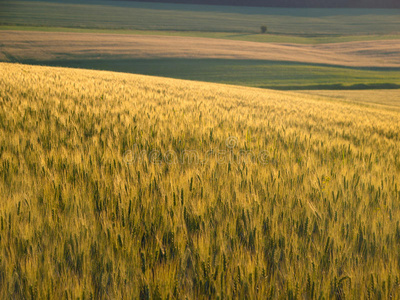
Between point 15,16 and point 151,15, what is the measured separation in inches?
1239

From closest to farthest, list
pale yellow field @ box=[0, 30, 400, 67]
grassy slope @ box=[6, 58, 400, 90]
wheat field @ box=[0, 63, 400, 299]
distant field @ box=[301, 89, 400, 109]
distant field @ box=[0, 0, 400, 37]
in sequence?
wheat field @ box=[0, 63, 400, 299] < distant field @ box=[301, 89, 400, 109] < grassy slope @ box=[6, 58, 400, 90] < pale yellow field @ box=[0, 30, 400, 67] < distant field @ box=[0, 0, 400, 37]

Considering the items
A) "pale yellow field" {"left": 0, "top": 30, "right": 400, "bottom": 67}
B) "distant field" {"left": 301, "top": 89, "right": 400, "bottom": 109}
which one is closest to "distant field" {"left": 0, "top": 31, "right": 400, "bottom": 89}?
"pale yellow field" {"left": 0, "top": 30, "right": 400, "bottom": 67}

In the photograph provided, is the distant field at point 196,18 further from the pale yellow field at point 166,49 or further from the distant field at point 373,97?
the distant field at point 373,97

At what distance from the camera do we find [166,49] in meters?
41.9

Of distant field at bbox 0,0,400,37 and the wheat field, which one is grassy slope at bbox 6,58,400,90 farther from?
the wheat field

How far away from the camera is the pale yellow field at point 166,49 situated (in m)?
34.1

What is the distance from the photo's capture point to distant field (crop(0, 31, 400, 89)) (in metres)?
30.8

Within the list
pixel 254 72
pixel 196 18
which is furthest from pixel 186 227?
pixel 196 18

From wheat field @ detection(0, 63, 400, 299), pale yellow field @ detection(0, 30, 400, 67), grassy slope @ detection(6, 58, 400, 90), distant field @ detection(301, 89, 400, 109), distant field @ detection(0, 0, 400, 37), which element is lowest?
distant field @ detection(301, 89, 400, 109)

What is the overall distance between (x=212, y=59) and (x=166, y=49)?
7.88m

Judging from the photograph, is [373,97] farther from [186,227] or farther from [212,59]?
[186,227]

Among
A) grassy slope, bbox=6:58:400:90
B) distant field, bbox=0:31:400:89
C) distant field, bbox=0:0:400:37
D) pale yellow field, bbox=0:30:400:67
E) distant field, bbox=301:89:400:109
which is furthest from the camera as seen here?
distant field, bbox=0:0:400:37

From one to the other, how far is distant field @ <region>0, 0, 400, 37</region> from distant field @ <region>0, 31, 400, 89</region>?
1606 cm

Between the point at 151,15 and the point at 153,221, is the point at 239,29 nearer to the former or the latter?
the point at 151,15
